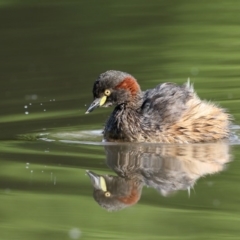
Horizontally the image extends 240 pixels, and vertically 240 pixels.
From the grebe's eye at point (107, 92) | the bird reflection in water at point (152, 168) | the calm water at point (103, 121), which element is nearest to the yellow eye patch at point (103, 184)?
the bird reflection in water at point (152, 168)

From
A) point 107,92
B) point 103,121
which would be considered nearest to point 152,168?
point 107,92

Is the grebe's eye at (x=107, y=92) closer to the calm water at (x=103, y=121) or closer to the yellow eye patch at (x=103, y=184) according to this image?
the calm water at (x=103, y=121)

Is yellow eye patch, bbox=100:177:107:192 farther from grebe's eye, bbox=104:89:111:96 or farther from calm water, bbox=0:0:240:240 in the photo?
grebe's eye, bbox=104:89:111:96

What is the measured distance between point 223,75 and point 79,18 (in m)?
6.59

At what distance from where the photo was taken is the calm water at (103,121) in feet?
24.5

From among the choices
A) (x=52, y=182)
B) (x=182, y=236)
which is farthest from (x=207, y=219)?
(x=52, y=182)

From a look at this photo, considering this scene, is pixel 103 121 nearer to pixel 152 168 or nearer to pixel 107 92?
pixel 107 92

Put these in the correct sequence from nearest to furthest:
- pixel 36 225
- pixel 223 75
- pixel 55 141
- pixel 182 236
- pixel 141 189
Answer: pixel 182 236, pixel 36 225, pixel 141 189, pixel 55 141, pixel 223 75

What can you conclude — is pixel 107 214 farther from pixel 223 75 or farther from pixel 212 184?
pixel 223 75

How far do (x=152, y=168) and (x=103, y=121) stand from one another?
107 inches

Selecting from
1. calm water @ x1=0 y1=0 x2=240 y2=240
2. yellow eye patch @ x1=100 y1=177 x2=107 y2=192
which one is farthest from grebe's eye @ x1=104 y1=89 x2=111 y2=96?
yellow eye patch @ x1=100 y1=177 x2=107 y2=192

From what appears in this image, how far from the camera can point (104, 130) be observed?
10781mm

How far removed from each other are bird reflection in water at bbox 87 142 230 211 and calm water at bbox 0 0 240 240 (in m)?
0.02

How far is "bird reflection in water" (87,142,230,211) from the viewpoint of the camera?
8250mm
